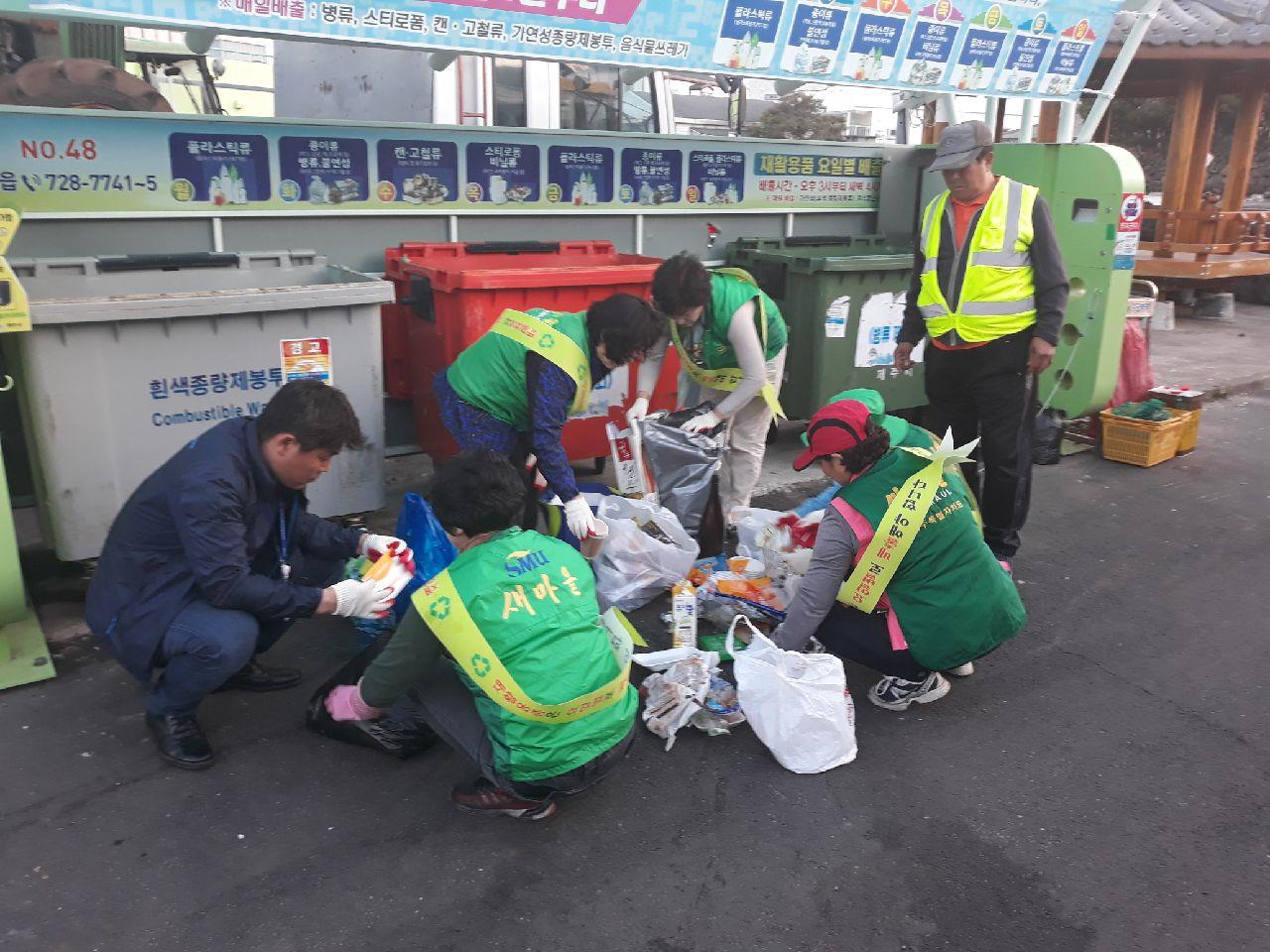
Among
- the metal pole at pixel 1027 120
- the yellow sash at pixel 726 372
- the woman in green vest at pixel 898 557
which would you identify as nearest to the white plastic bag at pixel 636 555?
the yellow sash at pixel 726 372

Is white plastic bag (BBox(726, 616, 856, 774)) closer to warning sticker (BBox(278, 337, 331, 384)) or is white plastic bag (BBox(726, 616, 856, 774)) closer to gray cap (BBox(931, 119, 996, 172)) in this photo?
warning sticker (BBox(278, 337, 331, 384))

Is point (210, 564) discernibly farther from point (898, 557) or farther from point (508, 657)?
point (898, 557)

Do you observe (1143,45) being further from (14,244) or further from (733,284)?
(14,244)

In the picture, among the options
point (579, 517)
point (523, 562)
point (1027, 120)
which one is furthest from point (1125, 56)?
point (523, 562)

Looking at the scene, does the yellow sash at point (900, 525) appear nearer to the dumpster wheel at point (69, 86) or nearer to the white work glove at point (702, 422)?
the white work glove at point (702, 422)

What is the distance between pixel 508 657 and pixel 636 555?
57.6 inches

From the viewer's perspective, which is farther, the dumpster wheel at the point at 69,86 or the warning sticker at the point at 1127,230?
the dumpster wheel at the point at 69,86

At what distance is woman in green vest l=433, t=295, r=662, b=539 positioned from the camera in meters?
3.34

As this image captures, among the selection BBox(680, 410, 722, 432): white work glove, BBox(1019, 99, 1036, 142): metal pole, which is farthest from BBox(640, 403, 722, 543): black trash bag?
BBox(1019, 99, 1036, 142): metal pole

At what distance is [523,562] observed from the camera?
2.34 m

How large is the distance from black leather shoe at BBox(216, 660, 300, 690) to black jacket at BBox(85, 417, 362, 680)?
0.47 meters

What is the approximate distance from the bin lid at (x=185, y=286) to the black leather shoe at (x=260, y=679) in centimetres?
125

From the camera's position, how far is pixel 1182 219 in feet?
36.2

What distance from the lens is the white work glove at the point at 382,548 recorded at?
3.00 m
